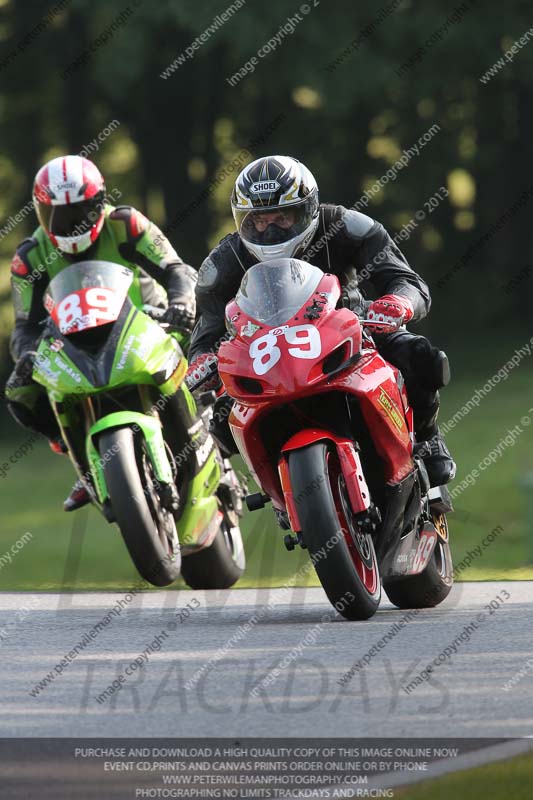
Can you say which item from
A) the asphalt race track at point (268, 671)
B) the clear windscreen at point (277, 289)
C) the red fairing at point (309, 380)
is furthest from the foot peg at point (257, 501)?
the clear windscreen at point (277, 289)

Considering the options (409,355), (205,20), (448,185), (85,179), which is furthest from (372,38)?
(409,355)

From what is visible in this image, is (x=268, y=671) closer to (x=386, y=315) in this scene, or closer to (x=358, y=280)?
(x=386, y=315)

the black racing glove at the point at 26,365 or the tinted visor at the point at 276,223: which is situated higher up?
the tinted visor at the point at 276,223

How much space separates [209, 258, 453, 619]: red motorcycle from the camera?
6098 millimetres

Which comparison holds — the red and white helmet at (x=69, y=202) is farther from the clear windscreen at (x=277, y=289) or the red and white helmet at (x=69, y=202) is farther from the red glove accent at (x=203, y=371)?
the clear windscreen at (x=277, y=289)

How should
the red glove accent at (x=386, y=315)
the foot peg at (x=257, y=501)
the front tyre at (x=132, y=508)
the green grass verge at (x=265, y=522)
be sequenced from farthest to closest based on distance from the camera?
the green grass verge at (x=265, y=522) < the front tyre at (x=132, y=508) < the foot peg at (x=257, y=501) < the red glove accent at (x=386, y=315)

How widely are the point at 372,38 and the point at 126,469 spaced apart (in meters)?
20.9

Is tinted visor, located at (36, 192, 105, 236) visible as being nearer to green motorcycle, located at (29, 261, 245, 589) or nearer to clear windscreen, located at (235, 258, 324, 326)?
green motorcycle, located at (29, 261, 245, 589)

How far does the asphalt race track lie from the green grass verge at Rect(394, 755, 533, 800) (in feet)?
1.30

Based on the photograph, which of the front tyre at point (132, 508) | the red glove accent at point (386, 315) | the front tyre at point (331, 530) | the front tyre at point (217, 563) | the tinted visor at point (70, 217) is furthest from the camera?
the front tyre at point (217, 563)

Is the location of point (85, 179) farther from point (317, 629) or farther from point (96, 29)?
point (96, 29)

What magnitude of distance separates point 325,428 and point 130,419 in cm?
167

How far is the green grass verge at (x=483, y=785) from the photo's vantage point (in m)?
3.93

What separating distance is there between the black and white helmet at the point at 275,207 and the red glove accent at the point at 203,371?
510mm
